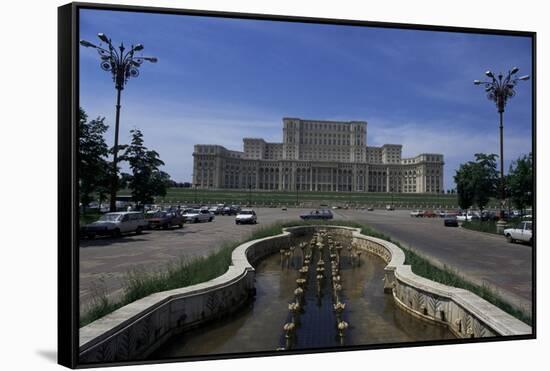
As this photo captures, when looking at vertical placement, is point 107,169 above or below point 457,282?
above

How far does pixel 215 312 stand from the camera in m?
5.11

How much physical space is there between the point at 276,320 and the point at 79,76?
3.62m

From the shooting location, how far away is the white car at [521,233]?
5762 millimetres

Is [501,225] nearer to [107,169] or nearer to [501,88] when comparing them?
[501,88]

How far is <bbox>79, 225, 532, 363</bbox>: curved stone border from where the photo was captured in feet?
12.5

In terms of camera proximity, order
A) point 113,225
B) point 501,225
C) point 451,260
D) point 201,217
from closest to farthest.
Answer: point 113,225 → point 501,225 → point 451,260 → point 201,217

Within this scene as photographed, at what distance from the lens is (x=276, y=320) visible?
518 cm

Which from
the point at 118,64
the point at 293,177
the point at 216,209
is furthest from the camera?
the point at 216,209

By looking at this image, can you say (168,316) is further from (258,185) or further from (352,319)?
(258,185)

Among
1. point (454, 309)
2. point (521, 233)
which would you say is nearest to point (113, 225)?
point (454, 309)

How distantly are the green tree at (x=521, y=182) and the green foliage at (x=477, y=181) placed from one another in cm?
27

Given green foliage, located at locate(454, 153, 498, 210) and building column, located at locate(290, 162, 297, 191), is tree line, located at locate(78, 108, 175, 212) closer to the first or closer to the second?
building column, located at locate(290, 162, 297, 191)

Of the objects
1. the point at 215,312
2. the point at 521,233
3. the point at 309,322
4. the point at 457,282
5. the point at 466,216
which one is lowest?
the point at 309,322

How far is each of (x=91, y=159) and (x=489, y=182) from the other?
630 centimetres
